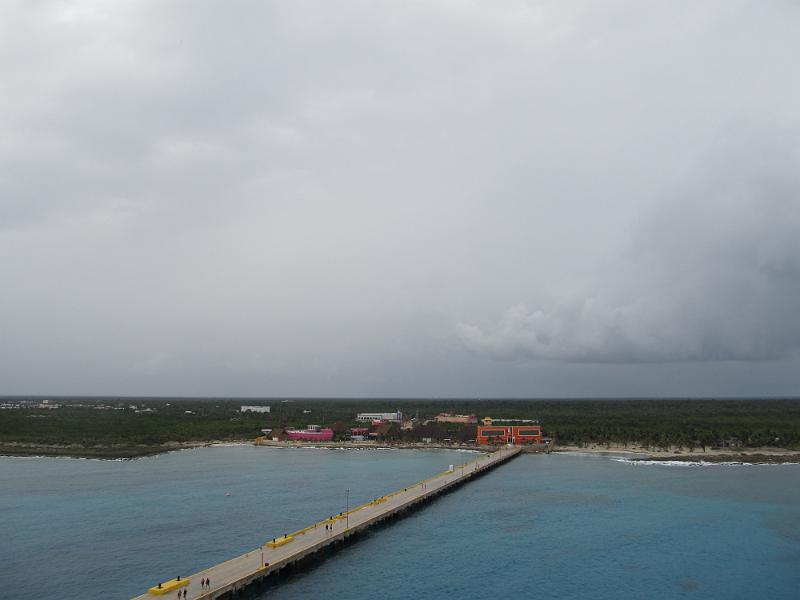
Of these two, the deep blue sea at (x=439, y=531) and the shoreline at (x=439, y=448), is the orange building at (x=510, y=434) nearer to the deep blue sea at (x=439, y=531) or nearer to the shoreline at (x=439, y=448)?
the shoreline at (x=439, y=448)

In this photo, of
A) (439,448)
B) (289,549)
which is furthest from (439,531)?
(439,448)

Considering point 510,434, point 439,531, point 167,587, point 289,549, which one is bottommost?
point 439,531

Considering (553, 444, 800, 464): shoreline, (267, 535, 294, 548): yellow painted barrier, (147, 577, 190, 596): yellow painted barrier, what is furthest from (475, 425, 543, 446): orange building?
(147, 577, 190, 596): yellow painted barrier

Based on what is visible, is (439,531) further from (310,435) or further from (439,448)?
(310,435)

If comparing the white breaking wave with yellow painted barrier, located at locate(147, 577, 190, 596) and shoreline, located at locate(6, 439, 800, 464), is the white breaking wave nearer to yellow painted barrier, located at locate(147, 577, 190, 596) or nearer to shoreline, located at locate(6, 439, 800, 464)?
shoreline, located at locate(6, 439, 800, 464)

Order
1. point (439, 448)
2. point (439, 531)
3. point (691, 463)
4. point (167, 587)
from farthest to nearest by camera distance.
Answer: point (439, 448)
point (691, 463)
point (439, 531)
point (167, 587)

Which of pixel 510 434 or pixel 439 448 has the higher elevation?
pixel 510 434

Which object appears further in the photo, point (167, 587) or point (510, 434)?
point (510, 434)
